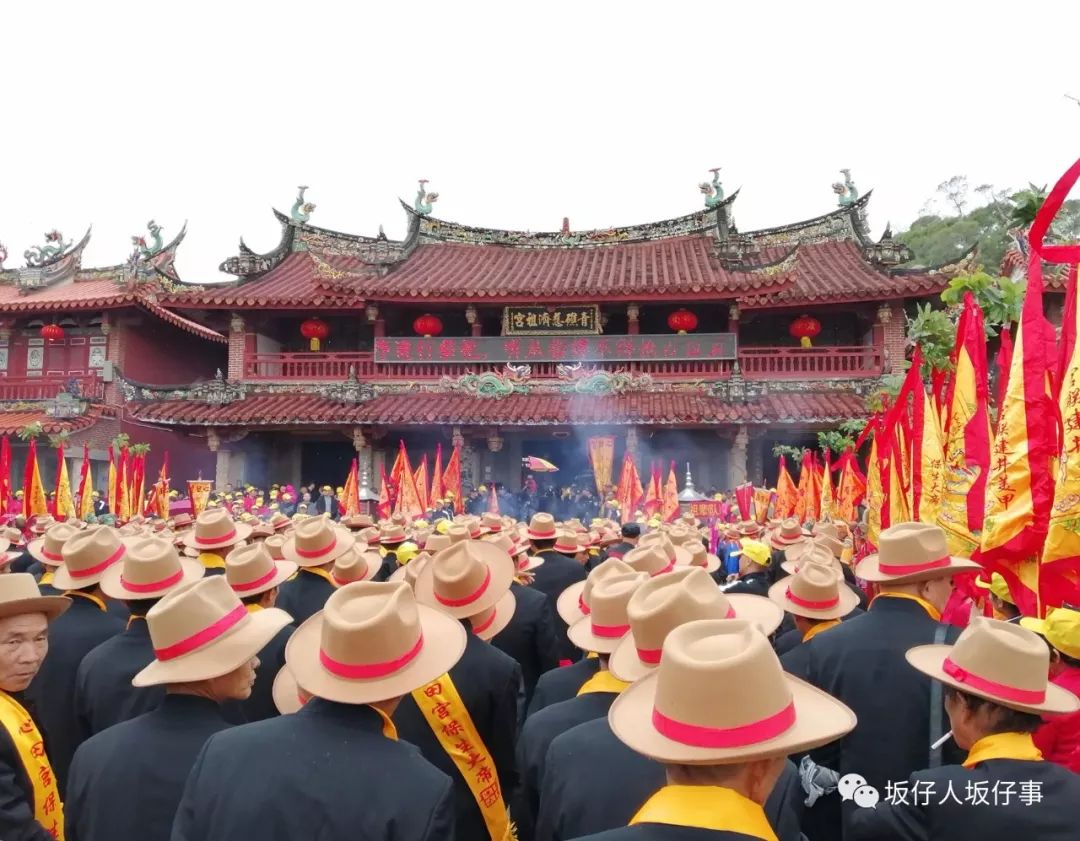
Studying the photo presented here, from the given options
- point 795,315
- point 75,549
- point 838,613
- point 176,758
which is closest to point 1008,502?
point 838,613

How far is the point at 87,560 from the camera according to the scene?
175 inches

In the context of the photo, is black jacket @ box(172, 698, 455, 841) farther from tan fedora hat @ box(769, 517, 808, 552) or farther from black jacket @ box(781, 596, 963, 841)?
tan fedora hat @ box(769, 517, 808, 552)

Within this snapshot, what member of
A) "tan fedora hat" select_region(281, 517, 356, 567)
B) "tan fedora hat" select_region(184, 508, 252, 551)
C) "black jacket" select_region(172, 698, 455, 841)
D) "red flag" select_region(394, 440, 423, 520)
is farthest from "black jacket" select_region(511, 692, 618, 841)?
"red flag" select_region(394, 440, 423, 520)

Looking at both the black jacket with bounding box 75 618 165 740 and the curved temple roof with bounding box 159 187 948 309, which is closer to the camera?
the black jacket with bounding box 75 618 165 740

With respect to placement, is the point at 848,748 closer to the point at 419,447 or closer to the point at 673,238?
the point at 419,447

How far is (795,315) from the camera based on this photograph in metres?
19.7

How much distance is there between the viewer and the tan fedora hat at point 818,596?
4145 millimetres

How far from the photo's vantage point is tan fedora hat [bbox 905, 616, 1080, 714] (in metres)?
2.36

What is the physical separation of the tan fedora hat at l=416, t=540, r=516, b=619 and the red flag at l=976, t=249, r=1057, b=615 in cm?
251

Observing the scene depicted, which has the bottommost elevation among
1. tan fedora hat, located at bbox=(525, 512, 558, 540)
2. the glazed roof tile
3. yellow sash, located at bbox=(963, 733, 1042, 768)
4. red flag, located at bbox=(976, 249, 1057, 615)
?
yellow sash, located at bbox=(963, 733, 1042, 768)

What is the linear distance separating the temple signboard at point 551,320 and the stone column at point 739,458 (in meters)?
4.44

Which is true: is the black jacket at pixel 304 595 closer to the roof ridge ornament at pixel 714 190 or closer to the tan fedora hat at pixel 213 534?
the tan fedora hat at pixel 213 534

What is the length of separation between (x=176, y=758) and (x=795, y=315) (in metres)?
19.2

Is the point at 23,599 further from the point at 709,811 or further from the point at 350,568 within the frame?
the point at 709,811
